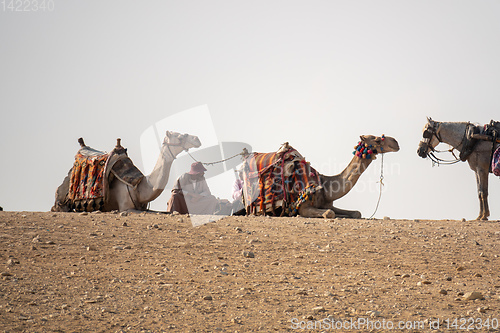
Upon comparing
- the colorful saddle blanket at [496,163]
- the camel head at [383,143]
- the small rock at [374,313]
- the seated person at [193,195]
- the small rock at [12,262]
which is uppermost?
the camel head at [383,143]

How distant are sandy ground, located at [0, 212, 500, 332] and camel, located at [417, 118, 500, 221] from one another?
1.92 m

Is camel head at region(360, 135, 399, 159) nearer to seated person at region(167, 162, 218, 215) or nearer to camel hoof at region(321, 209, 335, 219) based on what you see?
camel hoof at region(321, 209, 335, 219)

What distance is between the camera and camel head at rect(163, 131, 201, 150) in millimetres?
15343

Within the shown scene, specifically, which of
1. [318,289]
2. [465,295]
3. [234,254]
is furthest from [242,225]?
[465,295]

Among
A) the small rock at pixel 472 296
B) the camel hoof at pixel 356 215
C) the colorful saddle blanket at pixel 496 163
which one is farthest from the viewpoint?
the colorful saddle blanket at pixel 496 163

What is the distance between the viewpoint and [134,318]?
6.57m

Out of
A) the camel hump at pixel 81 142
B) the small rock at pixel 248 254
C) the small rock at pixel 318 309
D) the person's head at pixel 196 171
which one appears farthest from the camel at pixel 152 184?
the small rock at pixel 318 309

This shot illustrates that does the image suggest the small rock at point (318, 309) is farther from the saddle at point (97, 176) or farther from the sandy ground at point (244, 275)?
the saddle at point (97, 176)

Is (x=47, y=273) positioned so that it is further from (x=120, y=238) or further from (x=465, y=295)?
(x=465, y=295)

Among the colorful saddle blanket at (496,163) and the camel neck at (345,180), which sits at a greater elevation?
the colorful saddle blanket at (496,163)

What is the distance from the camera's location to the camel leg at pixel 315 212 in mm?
12883

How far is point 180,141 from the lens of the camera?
50.5 feet

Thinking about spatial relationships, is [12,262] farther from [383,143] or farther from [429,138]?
[429,138]

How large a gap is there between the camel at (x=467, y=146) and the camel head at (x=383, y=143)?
102 centimetres
